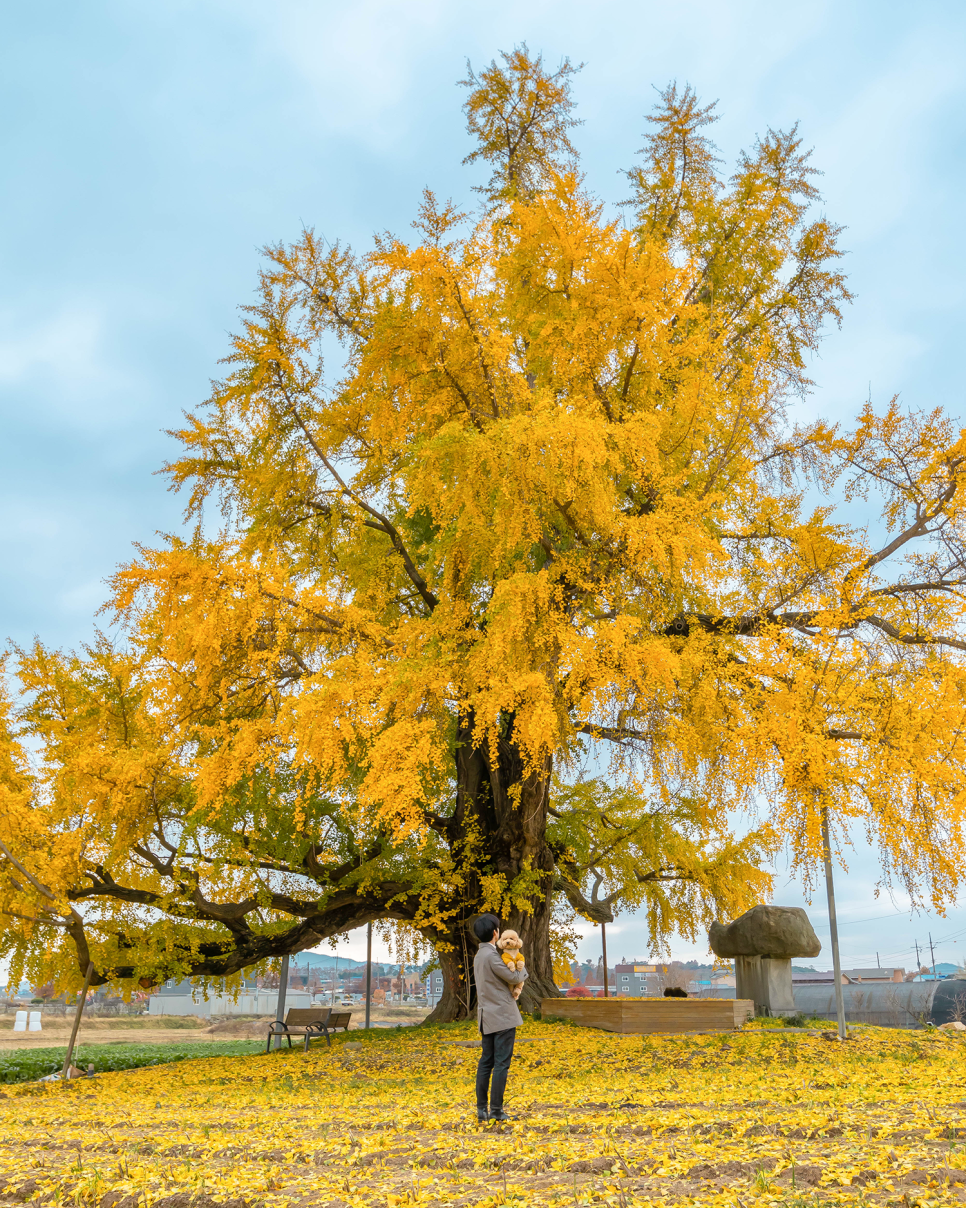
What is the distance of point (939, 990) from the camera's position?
2036 centimetres

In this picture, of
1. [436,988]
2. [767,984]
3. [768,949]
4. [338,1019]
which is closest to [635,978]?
[436,988]

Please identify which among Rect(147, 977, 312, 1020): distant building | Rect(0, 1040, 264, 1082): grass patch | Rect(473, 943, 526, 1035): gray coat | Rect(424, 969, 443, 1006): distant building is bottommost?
Rect(147, 977, 312, 1020): distant building

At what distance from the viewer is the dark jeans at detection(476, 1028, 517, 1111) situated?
564 centimetres

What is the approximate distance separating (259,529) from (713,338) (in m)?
6.78

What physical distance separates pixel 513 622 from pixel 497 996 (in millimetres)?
3950

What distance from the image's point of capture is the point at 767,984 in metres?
14.4

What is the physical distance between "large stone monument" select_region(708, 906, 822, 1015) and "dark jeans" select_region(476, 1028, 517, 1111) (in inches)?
381

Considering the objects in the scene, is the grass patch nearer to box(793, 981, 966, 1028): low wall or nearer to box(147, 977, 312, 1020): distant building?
box(793, 981, 966, 1028): low wall

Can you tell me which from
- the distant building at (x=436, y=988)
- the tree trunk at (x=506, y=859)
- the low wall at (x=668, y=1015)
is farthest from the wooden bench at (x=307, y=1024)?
the low wall at (x=668, y=1015)

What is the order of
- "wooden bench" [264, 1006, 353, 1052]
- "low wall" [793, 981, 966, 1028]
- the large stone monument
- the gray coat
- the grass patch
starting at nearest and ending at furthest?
the gray coat → "wooden bench" [264, 1006, 353, 1052] → the grass patch → the large stone monument → "low wall" [793, 981, 966, 1028]

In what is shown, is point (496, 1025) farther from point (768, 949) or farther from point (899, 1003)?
Answer: point (899, 1003)

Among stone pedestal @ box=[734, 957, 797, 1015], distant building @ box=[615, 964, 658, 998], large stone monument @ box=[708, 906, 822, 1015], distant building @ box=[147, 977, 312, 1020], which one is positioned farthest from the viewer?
distant building @ box=[615, 964, 658, 998]

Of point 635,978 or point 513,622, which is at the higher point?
point 513,622

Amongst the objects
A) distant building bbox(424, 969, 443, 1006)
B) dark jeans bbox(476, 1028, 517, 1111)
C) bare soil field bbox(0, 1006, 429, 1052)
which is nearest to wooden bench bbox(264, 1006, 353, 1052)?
distant building bbox(424, 969, 443, 1006)
